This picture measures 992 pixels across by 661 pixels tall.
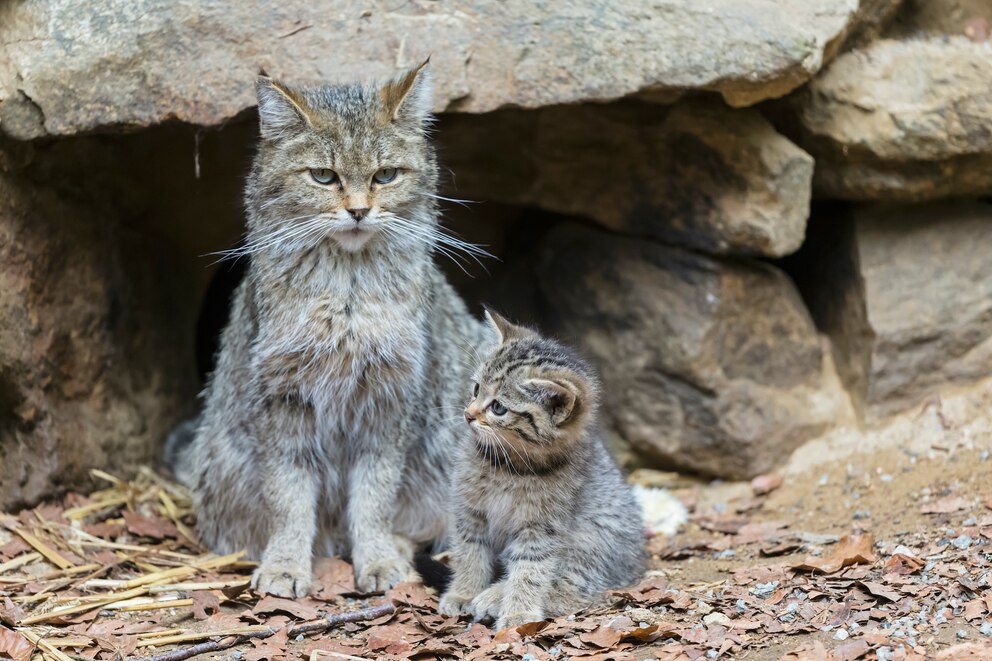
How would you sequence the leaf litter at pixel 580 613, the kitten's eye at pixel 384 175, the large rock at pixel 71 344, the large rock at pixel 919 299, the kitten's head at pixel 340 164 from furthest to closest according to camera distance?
the large rock at pixel 919 299
the large rock at pixel 71 344
the kitten's eye at pixel 384 175
the kitten's head at pixel 340 164
the leaf litter at pixel 580 613

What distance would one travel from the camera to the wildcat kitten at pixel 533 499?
426cm

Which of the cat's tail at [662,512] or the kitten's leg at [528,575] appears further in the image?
the cat's tail at [662,512]

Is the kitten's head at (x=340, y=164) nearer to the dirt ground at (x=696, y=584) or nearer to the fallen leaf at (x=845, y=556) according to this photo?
the dirt ground at (x=696, y=584)

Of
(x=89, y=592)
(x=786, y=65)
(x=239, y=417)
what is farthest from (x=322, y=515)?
(x=786, y=65)

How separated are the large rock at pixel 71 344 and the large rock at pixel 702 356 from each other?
2.63 m

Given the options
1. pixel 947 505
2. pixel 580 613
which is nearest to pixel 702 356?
pixel 947 505

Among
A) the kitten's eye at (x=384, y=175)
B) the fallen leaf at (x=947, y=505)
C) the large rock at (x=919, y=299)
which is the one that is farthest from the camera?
the large rock at (x=919, y=299)

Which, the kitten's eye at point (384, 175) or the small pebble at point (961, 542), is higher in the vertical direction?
the kitten's eye at point (384, 175)

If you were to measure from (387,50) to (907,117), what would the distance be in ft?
8.84

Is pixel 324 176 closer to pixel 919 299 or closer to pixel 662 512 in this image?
pixel 662 512

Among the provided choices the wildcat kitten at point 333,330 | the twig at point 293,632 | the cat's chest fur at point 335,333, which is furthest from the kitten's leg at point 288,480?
the twig at point 293,632

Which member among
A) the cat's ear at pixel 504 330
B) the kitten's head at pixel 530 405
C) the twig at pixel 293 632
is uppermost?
the cat's ear at pixel 504 330

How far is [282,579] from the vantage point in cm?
473

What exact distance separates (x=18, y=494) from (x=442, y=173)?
2.71m
